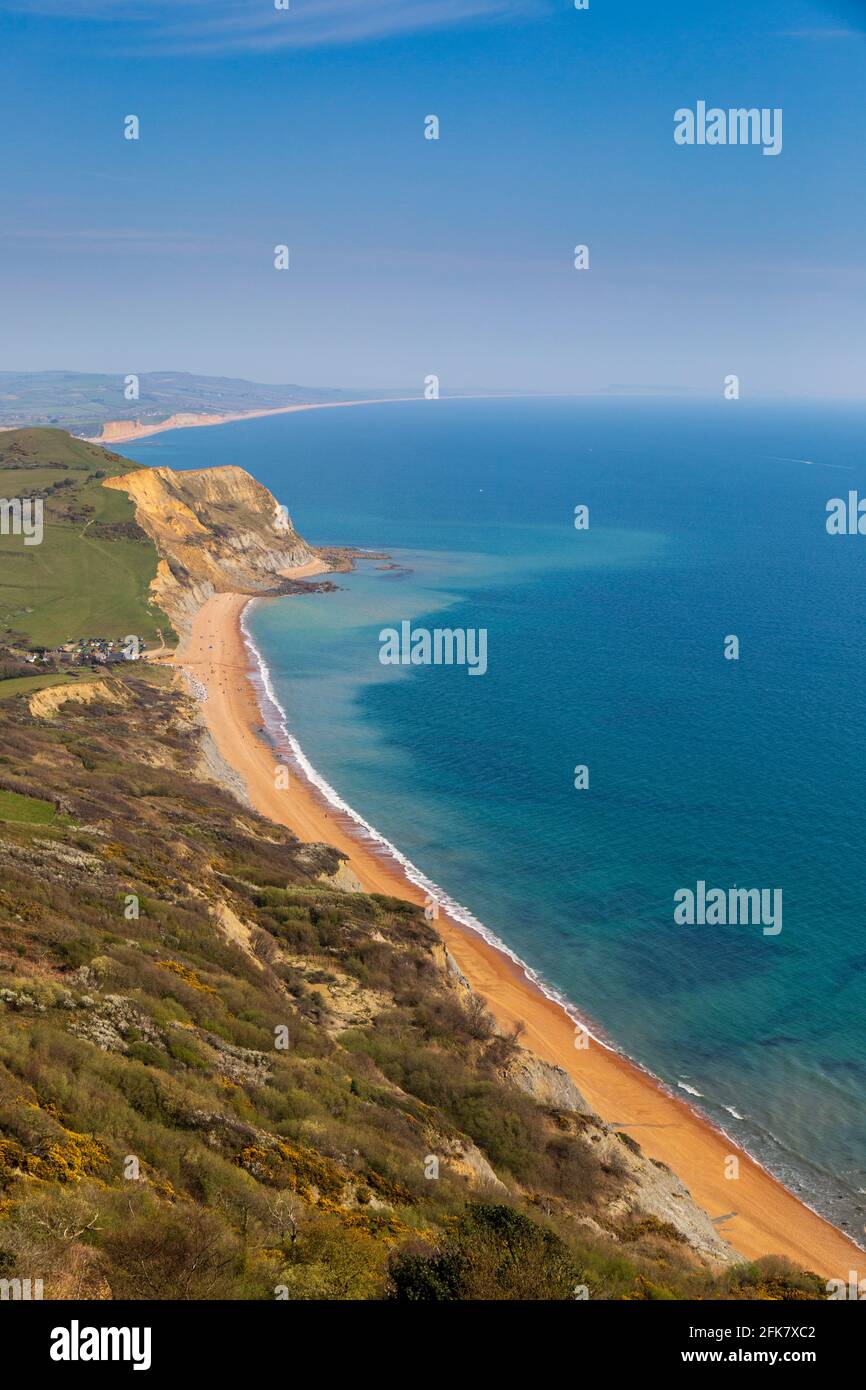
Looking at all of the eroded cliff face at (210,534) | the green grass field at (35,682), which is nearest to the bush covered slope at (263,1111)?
the green grass field at (35,682)

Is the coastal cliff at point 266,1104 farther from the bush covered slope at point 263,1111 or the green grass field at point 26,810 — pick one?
the green grass field at point 26,810

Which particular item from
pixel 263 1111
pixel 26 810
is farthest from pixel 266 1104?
pixel 26 810

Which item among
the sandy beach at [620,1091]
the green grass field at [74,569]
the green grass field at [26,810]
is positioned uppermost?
the green grass field at [74,569]

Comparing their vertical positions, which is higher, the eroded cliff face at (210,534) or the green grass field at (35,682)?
the eroded cliff face at (210,534)

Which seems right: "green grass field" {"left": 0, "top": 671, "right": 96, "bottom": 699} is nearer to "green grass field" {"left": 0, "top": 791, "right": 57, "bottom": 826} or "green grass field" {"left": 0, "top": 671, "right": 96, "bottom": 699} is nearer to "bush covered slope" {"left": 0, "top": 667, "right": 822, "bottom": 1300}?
"bush covered slope" {"left": 0, "top": 667, "right": 822, "bottom": 1300}

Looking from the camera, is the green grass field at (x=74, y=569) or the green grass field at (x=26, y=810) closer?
the green grass field at (x=26, y=810)
